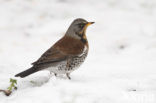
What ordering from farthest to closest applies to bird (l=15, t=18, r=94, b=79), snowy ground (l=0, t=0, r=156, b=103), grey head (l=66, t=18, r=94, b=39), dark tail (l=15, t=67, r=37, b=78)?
grey head (l=66, t=18, r=94, b=39)
bird (l=15, t=18, r=94, b=79)
dark tail (l=15, t=67, r=37, b=78)
snowy ground (l=0, t=0, r=156, b=103)

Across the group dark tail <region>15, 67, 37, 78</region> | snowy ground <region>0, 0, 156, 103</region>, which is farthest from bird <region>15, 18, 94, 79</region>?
snowy ground <region>0, 0, 156, 103</region>

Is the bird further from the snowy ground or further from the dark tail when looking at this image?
the snowy ground

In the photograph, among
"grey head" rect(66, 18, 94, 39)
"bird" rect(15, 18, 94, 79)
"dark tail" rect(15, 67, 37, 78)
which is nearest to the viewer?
"dark tail" rect(15, 67, 37, 78)

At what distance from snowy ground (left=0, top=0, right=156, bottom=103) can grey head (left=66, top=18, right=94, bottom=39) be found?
24.9 inches

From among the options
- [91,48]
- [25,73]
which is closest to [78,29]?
[25,73]

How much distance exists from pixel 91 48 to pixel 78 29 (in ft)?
5.40

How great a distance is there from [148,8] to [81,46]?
342 centimetres

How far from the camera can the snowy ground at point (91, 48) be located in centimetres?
450

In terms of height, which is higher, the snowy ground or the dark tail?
the dark tail

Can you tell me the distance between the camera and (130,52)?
7.27 m

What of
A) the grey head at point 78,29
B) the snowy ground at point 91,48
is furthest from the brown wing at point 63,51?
the snowy ground at point 91,48

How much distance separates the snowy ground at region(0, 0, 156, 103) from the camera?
177 inches

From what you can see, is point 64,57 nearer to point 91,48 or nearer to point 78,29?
point 78,29

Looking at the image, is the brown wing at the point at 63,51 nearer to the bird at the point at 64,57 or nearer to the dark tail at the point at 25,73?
the bird at the point at 64,57
